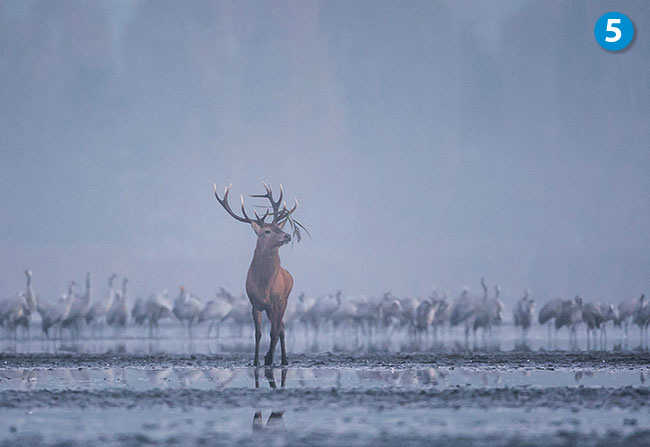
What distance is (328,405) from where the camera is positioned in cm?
1148

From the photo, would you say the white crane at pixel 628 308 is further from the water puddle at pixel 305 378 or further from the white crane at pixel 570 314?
the water puddle at pixel 305 378

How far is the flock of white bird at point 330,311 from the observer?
41.2 metres

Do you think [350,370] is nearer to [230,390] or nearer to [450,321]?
[230,390]

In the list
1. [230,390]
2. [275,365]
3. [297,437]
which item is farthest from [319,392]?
[275,365]

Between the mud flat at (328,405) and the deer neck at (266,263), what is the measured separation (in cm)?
164

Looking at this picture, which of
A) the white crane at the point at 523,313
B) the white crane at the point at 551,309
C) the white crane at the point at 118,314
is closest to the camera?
the white crane at the point at 551,309

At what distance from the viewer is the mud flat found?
8.88 metres

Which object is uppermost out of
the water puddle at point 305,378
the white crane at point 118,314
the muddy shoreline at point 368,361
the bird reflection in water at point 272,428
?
the white crane at point 118,314

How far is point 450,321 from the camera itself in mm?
44906

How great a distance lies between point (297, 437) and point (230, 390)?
460cm

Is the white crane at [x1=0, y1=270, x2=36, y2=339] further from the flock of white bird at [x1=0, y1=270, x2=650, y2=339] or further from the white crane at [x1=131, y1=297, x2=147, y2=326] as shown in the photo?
the white crane at [x1=131, y1=297, x2=147, y2=326]

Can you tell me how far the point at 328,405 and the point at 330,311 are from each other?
35.6 meters

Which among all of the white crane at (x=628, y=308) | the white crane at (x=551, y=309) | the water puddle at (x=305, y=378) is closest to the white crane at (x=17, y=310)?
the white crane at (x=551, y=309)

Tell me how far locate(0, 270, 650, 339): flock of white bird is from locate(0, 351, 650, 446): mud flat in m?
23.0
